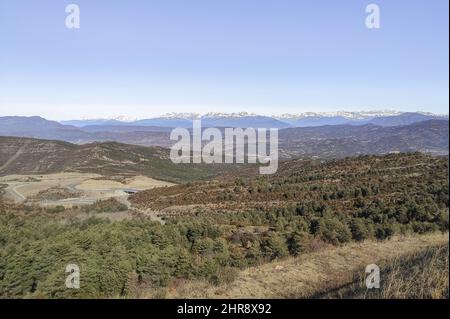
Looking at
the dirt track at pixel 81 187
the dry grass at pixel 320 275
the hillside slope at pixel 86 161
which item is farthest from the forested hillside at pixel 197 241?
the hillside slope at pixel 86 161

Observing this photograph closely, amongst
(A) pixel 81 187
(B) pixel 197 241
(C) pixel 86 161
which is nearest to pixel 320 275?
(B) pixel 197 241

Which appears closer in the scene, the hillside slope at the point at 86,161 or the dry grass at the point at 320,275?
the dry grass at the point at 320,275

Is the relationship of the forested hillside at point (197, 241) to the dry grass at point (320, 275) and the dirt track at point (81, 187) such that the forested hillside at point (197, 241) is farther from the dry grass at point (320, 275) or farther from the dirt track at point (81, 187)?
the dirt track at point (81, 187)

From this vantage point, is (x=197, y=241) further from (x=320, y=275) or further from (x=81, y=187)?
(x=81, y=187)

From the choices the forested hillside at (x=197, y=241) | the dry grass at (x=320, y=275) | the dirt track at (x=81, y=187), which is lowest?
the dirt track at (x=81, y=187)

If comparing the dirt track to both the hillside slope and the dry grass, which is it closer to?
the hillside slope

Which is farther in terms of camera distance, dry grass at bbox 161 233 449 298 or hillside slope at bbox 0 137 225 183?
hillside slope at bbox 0 137 225 183

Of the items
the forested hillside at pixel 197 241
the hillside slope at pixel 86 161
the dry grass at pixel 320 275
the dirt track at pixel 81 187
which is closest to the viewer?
the dry grass at pixel 320 275

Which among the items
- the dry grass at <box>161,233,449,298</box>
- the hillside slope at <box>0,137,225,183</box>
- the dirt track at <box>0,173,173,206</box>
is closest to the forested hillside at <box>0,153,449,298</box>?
the dry grass at <box>161,233,449,298</box>
